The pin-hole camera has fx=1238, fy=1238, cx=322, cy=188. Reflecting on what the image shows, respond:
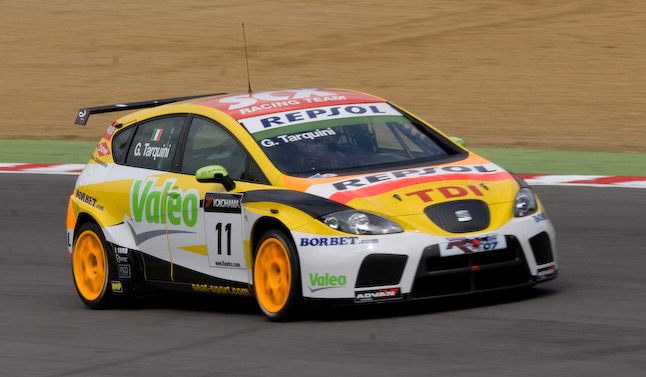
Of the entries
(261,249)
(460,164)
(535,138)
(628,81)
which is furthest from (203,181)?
(628,81)

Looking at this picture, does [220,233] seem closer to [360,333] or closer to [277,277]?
[277,277]

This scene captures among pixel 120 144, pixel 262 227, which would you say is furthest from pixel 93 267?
pixel 262 227

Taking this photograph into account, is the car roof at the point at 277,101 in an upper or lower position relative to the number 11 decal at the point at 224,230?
upper

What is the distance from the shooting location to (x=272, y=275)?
7.31 meters

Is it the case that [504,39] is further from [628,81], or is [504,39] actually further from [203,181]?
[203,181]

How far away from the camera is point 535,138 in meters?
16.7

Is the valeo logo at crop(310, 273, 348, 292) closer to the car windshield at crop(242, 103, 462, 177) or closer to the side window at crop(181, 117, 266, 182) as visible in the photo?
the car windshield at crop(242, 103, 462, 177)

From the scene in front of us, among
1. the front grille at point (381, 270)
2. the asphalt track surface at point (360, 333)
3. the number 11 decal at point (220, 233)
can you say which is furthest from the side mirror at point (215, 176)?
the front grille at point (381, 270)

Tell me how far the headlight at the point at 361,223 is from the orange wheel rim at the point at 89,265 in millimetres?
2331

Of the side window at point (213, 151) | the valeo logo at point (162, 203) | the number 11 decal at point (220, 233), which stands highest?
the side window at point (213, 151)

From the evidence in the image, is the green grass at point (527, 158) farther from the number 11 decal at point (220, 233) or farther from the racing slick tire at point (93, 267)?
the number 11 decal at point (220, 233)

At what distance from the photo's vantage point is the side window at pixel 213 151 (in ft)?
25.5

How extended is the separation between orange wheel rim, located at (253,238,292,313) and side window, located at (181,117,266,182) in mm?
546

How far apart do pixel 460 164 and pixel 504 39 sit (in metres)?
16.5
